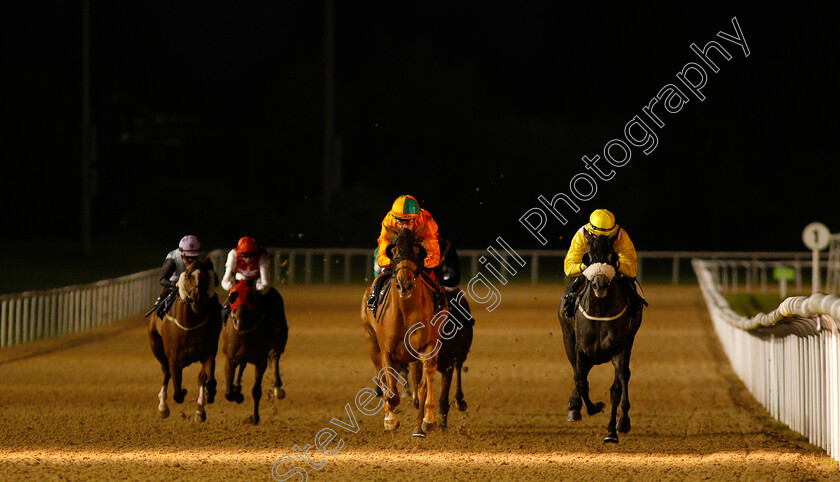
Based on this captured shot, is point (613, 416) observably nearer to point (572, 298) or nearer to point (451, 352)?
point (572, 298)

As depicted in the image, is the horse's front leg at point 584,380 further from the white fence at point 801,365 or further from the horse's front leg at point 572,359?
the white fence at point 801,365

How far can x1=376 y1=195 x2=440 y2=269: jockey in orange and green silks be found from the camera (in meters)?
8.20

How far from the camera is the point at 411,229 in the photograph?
26.8 feet

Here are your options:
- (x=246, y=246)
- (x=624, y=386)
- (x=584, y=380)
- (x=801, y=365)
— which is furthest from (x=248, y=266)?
(x=801, y=365)

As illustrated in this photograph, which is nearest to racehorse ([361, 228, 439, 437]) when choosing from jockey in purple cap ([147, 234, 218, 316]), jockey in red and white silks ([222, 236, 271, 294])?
jockey in red and white silks ([222, 236, 271, 294])

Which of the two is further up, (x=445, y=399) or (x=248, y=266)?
(x=248, y=266)

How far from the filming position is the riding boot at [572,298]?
353 inches

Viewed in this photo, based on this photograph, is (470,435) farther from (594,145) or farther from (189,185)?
(594,145)

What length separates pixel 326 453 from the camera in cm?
794

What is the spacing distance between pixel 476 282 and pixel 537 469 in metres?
23.5

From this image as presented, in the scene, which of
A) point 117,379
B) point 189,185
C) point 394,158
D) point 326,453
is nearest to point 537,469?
point 326,453

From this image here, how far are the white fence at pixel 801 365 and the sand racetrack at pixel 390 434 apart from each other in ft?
0.60

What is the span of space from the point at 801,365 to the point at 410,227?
10.4 feet

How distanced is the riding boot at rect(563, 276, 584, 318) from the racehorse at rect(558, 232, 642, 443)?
10cm
